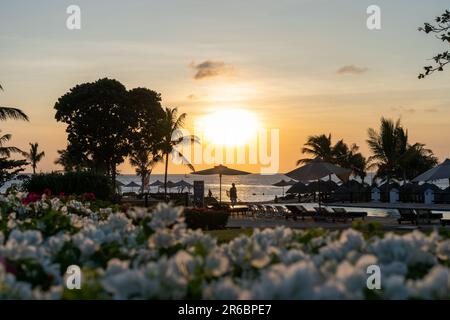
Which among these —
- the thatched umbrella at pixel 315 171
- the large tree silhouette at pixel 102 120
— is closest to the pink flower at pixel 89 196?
the thatched umbrella at pixel 315 171

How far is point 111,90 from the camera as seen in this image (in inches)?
2108

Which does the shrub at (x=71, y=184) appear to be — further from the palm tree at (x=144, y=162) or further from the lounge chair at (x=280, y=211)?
the palm tree at (x=144, y=162)

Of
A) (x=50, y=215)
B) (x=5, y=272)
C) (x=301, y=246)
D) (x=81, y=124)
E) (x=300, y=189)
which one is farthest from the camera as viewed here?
(x=81, y=124)

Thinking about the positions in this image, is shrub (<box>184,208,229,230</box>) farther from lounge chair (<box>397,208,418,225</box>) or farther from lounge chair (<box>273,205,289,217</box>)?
lounge chair (<box>273,205,289,217</box>)

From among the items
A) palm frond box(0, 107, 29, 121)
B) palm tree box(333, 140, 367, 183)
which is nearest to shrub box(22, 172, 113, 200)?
palm frond box(0, 107, 29, 121)

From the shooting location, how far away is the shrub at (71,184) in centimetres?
2797

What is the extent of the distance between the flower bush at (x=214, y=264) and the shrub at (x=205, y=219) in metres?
13.8

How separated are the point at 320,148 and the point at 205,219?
1636 inches

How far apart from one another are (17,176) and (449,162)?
25213 millimetres

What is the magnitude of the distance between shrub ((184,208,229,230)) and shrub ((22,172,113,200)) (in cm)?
883

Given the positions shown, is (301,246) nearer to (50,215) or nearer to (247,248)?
(247,248)
